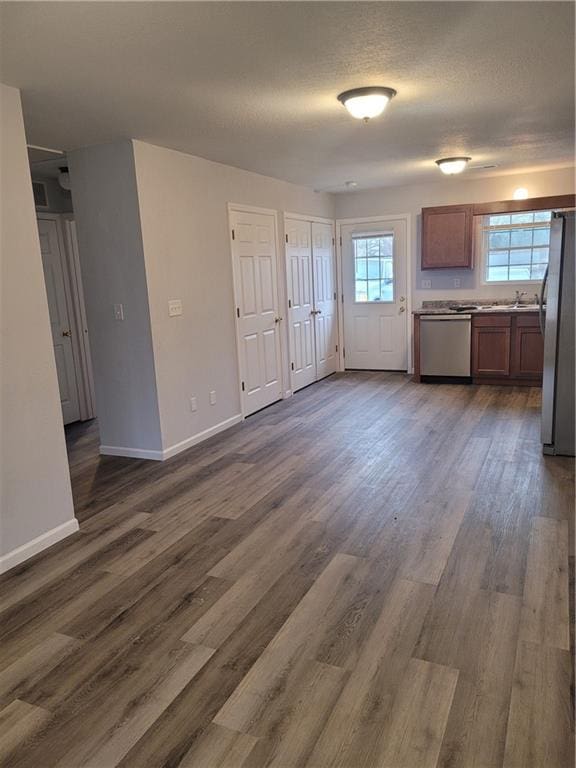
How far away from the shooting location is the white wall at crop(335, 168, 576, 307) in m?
6.41

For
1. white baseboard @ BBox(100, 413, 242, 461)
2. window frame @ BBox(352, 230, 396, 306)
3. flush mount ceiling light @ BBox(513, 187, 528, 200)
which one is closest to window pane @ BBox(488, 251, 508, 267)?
flush mount ceiling light @ BBox(513, 187, 528, 200)

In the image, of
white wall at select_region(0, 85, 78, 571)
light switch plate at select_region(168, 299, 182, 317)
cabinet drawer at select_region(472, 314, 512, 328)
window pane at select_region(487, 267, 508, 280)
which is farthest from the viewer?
window pane at select_region(487, 267, 508, 280)

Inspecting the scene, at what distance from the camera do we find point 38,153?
14.1 ft

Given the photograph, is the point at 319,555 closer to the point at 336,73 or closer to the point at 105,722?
the point at 105,722

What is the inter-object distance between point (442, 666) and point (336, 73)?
2.74 metres

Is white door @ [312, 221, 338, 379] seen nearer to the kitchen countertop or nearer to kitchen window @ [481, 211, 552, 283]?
the kitchen countertop

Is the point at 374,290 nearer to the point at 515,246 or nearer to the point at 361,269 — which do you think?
the point at 361,269

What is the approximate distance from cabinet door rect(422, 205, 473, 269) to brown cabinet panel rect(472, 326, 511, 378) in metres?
0.92

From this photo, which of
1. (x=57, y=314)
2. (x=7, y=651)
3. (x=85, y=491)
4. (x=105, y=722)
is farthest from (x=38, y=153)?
(x=105, y=722)

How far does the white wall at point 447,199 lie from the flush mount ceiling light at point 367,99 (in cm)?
361

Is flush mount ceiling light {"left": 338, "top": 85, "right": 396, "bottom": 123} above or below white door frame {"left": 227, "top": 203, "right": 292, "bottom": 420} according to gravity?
above

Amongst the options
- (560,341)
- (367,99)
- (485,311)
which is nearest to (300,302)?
(485,311)

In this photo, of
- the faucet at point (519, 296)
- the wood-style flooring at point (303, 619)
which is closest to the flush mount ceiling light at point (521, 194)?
the faucet at point (519, 296)

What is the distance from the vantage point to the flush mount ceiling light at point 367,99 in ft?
9.89
